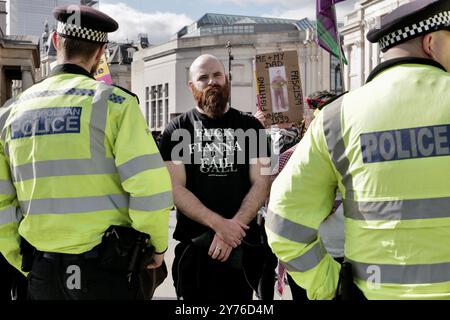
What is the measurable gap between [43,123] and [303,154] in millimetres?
1377

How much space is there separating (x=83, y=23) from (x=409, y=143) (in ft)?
6.21

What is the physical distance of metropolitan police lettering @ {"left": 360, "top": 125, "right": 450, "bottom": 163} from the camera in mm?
2217

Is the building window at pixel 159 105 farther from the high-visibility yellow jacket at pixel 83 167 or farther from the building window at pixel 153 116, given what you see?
the high-visibility yellow jacket at pixel 83 167

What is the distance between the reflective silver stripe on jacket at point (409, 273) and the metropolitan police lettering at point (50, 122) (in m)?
1.59

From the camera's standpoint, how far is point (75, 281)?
3.01m

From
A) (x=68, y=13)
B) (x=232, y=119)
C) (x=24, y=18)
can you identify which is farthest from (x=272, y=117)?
(x=24, y=18)

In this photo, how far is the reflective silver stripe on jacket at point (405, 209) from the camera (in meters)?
2.22

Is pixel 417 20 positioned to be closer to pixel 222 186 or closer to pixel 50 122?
pixel 50 122

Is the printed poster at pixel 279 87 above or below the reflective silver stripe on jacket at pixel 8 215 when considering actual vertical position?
above

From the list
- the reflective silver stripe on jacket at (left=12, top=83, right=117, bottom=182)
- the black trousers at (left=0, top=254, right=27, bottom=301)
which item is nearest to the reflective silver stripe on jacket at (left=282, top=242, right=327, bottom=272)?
the reflective silver stripe on jacket at (left=12, top=83, right=117, bottom=182)

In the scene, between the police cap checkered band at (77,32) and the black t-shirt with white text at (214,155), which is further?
the black t-shirt with white text at (214,155)

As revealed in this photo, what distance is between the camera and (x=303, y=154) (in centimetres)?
250

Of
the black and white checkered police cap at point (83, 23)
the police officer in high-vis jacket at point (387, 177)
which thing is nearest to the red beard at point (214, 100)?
the black and white checkered police cap at point (83, 23)
